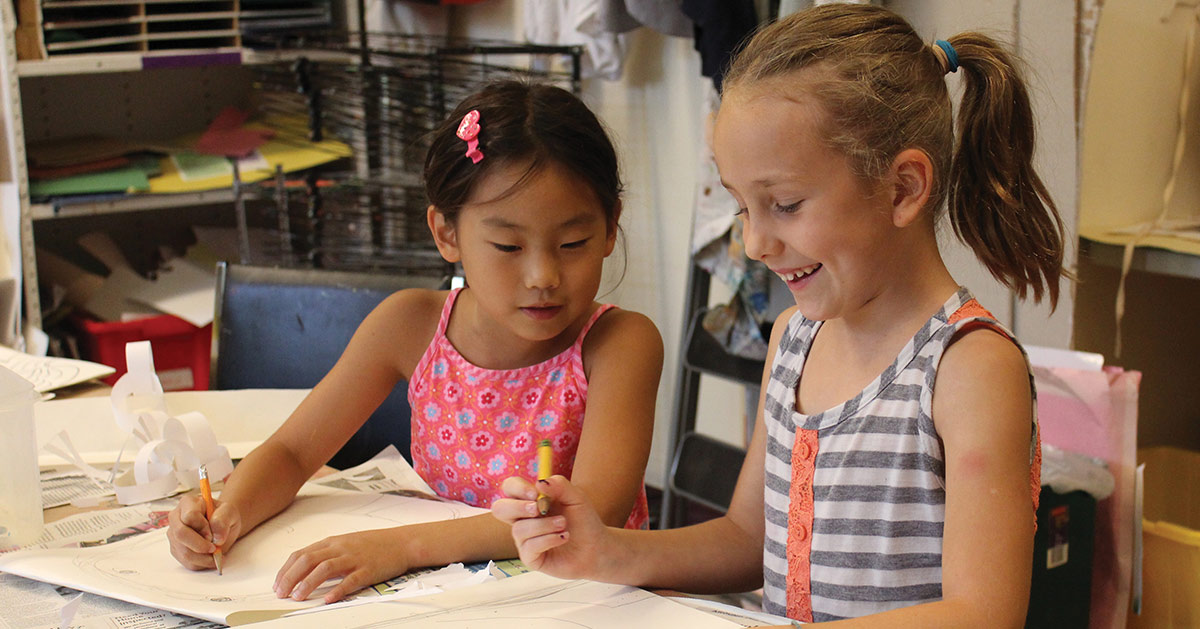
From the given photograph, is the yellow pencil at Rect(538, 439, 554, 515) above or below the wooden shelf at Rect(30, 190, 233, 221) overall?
above

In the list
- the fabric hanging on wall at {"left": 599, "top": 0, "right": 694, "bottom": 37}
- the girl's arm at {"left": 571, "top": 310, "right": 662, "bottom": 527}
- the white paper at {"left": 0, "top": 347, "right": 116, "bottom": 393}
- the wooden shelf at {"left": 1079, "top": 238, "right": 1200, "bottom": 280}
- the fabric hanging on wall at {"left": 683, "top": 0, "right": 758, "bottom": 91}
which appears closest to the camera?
the girl's arm at {"left": 571, "top": 310, "right": 662, "bottom": 527}

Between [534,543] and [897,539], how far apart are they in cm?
27

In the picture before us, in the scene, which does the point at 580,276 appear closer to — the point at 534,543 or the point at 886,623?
the point at 534,543

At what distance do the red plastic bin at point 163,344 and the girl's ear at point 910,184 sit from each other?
192 cm

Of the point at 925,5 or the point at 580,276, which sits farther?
the point at 925,5

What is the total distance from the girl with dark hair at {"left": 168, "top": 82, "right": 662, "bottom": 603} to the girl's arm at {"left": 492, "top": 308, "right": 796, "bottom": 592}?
106 millimetres

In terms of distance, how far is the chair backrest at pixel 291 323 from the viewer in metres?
1.40

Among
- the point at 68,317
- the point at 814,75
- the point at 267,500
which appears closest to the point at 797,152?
the point at 814,75

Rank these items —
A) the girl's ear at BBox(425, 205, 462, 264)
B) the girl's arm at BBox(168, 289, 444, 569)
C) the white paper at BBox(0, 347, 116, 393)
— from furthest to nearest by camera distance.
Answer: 1. the white paper at BBox(0, 347, 116, 393)
2. the girl's ear at BBox(425, 205, 462, 264)
3. the girl's arm at BBox(168, 289, 444, 569)

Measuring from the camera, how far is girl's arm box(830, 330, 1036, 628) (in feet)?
2.29

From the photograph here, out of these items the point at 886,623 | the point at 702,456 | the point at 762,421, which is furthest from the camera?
Result: the point at 702,456

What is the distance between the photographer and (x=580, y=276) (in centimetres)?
104

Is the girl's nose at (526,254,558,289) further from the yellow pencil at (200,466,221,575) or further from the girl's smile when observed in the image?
the yellow pencil at (200,466,221,575)

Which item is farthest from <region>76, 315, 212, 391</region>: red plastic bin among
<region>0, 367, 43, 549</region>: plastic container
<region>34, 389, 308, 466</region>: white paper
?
<region>0, 367, 43, 549</region>: plastic container
